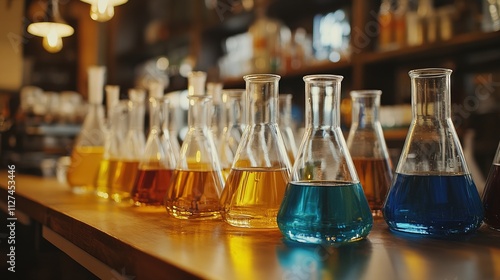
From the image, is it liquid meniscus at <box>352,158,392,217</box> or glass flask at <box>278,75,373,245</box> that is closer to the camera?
glass flask at <box>278,75,373,245</box>

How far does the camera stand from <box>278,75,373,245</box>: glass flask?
24.3 inches

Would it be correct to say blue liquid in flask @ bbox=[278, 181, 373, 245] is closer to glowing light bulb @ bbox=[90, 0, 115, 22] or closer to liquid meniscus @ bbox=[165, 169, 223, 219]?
liquid meniscus @ bbox=[165, 169, 223, 219]

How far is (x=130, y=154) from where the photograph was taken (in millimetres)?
1106

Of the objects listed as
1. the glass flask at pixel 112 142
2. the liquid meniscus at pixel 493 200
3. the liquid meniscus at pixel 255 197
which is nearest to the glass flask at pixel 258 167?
the liquid meniscus at pixel 255 197

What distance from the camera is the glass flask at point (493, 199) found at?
2.32 feet

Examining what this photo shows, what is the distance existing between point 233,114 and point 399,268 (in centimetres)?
52

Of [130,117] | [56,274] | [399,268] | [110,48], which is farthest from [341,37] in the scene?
[110,48]

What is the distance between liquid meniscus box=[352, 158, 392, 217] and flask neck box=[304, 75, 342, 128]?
0.19 m

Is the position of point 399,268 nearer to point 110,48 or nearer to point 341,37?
point 341,37

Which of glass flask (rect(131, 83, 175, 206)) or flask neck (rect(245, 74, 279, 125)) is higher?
flask neck (rect(245, 74, 279, 125))

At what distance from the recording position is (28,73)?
4207mm

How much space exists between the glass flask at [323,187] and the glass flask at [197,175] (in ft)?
0.59

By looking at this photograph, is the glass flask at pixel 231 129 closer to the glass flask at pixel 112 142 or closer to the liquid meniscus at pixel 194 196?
the liquid meniscus at pixel 194 196

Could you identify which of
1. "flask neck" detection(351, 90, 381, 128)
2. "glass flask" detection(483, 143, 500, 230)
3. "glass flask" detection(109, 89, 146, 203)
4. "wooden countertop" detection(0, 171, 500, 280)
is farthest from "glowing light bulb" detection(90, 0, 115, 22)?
"glass flask" detection(483, 143, 500, 230)
